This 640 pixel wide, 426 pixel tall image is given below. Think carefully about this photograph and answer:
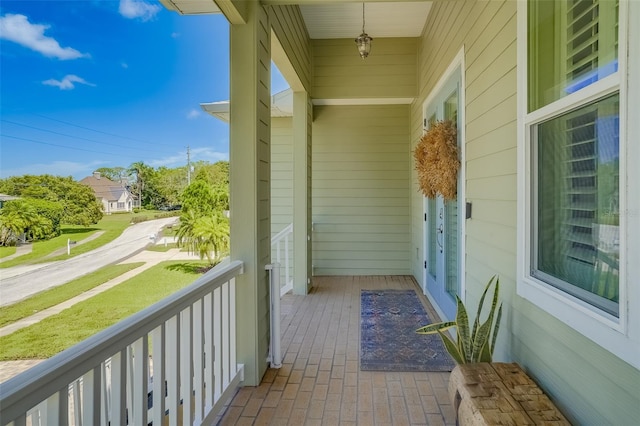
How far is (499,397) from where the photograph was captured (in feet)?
4.96

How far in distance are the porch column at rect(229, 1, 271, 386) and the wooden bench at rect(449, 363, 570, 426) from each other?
1308 millimetres

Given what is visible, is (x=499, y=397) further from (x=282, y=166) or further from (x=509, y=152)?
(x=282, y=166)

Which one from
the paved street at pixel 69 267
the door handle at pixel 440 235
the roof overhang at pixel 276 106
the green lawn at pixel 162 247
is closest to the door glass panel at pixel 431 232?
the door handle at pixel 440 235

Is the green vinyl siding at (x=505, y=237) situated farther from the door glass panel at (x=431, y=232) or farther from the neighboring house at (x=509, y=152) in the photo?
the door glass panel at (x=431, y=232)

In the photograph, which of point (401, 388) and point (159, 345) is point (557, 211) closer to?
point (401, 388)

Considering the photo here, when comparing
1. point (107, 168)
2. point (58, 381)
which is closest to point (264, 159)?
point (107, 168)

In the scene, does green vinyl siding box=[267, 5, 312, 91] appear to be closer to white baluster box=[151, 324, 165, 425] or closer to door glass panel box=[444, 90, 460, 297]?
door glass panel box=[444, 90, 460, 297]

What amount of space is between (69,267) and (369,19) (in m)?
4.54

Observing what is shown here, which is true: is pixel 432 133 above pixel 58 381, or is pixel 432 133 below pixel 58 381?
above

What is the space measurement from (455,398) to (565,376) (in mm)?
526

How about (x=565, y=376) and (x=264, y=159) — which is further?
(x=264, y=159)

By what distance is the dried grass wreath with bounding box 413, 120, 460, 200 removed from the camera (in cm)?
312

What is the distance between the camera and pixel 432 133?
3.37 metres

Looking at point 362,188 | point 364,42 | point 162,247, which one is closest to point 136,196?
point 162,247
